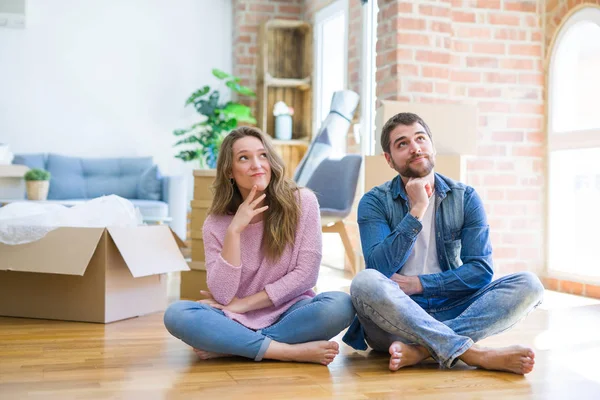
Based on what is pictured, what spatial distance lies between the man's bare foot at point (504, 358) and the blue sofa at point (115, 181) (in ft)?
13.2

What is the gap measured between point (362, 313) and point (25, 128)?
4905mm

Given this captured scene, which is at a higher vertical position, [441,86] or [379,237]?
[441,86]

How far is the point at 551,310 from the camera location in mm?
3432

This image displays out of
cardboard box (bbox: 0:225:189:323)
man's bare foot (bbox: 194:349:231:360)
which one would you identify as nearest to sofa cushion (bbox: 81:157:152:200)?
cardboard box (bbox: 0:225:189:323)

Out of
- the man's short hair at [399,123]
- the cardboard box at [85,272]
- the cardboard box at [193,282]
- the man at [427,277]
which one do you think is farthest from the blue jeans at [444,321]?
the cardboard box at [193,282]

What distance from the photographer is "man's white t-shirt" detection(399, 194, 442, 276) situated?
2.26 meters

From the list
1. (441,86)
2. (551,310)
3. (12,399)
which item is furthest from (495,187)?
(12,399)

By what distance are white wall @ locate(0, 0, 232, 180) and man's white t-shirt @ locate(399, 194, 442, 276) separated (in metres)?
4.67

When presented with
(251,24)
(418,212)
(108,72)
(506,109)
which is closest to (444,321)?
(418,212)

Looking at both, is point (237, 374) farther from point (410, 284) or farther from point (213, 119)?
point (213, 119)

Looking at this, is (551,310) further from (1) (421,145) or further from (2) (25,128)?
(2) (25,128)

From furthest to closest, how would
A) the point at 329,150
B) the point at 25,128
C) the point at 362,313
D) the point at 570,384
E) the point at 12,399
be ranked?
the point at 25,128 → the point at 329,150 → the point at 362,313 → the point at 570,384 → the point at 12,399

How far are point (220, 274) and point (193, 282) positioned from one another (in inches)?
63.0

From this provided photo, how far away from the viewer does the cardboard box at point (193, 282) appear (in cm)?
376
